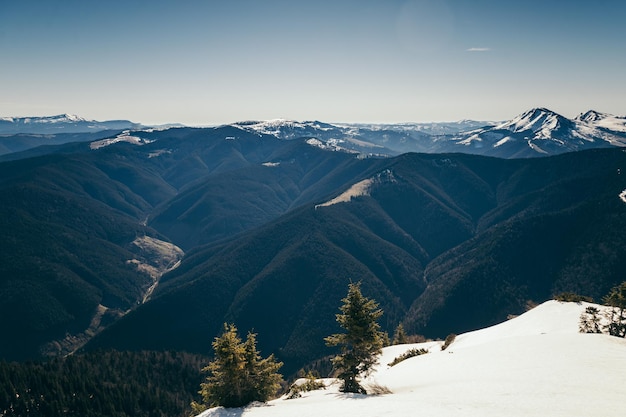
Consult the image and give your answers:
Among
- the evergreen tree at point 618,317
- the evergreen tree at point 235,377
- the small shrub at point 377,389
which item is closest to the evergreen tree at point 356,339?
the small shrub at point 377,389

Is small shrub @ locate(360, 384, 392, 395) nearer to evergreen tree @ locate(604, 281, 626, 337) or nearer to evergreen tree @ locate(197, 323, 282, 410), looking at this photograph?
evergreen tree @ locate(197, 323, 282, 410)

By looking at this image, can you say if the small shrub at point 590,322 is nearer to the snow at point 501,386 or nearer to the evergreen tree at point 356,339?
the snow at point 501,386

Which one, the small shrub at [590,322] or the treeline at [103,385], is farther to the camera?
the treeline at [103,385]

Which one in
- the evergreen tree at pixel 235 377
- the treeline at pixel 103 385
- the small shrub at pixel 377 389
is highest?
the evergreen tree at pixel 235 377

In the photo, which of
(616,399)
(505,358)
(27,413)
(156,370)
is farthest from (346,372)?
(156,370)

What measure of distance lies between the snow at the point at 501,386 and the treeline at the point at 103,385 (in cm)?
11443

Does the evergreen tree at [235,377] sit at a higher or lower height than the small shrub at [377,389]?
higher

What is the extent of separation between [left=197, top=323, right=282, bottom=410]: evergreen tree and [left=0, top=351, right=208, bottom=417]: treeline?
110485 mm

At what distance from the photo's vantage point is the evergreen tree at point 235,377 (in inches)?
1631

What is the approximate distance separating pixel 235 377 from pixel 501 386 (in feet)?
Answer: 92.9

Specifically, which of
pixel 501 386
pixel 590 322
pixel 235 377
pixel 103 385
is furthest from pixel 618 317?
pixel 103 385

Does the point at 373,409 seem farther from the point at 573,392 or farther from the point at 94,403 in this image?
the point at 94,403

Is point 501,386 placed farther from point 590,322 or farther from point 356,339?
point 590,322

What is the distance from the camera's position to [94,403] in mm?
128375
